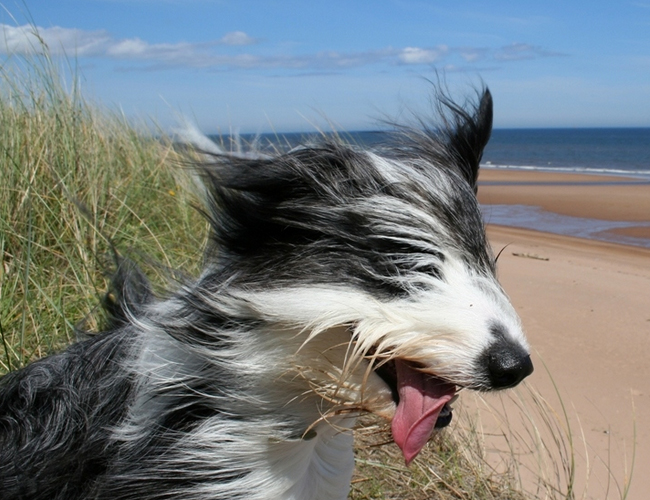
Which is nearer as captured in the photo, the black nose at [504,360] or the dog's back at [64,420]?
the black nose at [504,360]

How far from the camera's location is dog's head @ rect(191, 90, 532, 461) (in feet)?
5.04

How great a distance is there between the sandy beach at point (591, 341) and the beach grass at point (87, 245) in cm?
25

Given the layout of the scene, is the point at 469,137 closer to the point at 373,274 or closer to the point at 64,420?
the point at 373,274

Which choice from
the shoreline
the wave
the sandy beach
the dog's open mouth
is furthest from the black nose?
the wave

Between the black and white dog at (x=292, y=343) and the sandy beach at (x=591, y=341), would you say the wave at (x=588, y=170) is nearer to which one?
the sandy beach at (x=591, y=341)

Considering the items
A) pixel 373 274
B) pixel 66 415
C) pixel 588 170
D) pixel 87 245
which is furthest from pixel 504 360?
pixel 588 170

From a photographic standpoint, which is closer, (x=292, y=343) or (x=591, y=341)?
(x=292, y=343)

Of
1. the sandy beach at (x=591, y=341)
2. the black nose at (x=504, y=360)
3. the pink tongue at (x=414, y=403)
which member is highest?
the black nose at (x=504, y=360)

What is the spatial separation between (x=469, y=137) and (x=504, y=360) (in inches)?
31.1

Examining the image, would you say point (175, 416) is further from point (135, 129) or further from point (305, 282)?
point (135, 129)

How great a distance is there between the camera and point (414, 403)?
5.36ft

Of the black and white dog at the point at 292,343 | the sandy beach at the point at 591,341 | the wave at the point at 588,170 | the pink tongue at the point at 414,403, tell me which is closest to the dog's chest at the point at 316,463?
the black and white dog at the point at 292,343

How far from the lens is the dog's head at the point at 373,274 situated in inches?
60.5

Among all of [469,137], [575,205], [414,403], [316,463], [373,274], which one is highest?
A: [469,137]
